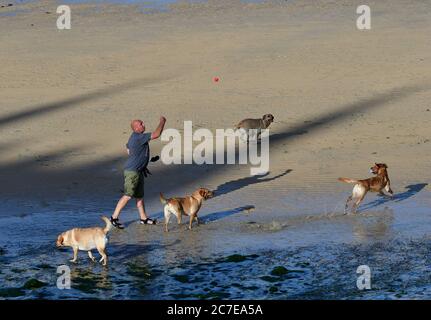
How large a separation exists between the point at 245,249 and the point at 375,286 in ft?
7.89

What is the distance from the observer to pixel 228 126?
25.1 m

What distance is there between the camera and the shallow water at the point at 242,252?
51.2ft

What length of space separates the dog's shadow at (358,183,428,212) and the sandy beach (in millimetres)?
50

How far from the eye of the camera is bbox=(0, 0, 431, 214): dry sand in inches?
866

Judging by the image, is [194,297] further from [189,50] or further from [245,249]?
[189,50]

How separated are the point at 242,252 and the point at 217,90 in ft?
38.4

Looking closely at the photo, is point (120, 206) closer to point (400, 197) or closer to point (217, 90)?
point (400, 197)

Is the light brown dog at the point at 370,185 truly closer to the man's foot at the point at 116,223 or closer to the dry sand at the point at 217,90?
the dry sand at the point at 217,90

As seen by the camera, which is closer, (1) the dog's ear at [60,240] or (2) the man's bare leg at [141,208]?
(1) the dog's ear at [60,240]

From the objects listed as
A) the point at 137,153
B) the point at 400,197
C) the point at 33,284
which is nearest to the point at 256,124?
the point at 400,197

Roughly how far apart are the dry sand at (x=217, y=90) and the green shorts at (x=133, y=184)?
194cm

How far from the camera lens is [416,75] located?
2931 cm

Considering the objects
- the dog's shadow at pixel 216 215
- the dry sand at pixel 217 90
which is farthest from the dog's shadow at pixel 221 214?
the dry sand at pixel 217 90

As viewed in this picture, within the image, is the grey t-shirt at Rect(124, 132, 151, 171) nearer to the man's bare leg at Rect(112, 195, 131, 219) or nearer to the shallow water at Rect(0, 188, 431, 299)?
the man's bare leg at Rect(112, 195, 131, 219)
